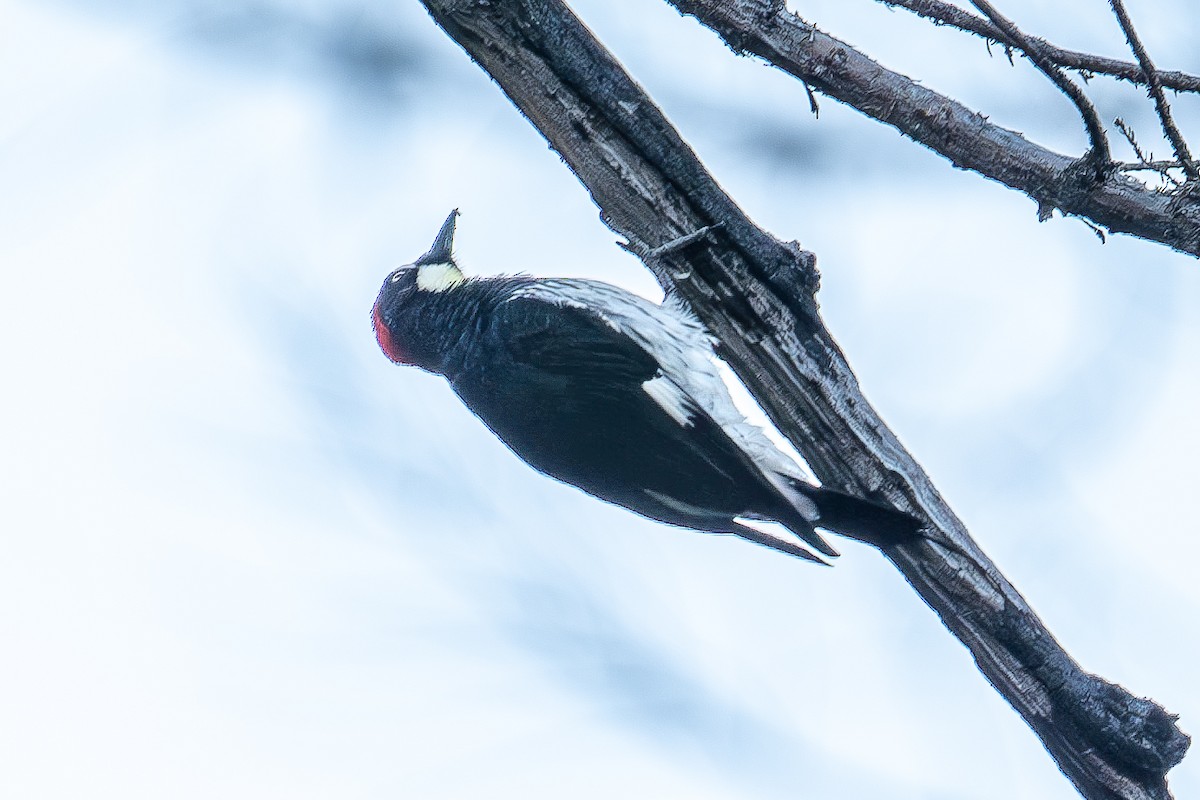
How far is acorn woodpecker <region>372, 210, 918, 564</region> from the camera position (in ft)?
10.0

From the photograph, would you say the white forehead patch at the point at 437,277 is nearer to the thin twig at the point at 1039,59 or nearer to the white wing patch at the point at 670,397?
the white wing patch at the point at 670,397

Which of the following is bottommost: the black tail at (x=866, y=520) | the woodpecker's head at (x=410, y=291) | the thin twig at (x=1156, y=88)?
the black tail at (x=866, y=520)

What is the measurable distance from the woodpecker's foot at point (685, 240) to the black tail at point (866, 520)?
717mm

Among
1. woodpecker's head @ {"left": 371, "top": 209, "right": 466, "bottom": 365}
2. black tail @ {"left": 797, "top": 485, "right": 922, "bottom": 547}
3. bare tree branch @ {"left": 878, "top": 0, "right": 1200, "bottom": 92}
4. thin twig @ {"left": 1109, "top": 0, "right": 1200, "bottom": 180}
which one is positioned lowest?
black tail @ {"left": 797, "top": 485, "right": 922, "bottom": 547}

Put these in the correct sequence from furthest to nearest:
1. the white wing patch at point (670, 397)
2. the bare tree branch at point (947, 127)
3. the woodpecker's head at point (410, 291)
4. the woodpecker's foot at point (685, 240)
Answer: the woodpecker's head at point (410, 291)
the white wing patch at point (670, 397)
the woodpecker's foot at point (685, 240)
the bare tree branch at point (947, 127)

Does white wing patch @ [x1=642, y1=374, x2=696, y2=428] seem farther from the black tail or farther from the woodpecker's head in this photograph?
the woodpecker's head

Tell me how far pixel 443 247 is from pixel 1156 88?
8.19ft

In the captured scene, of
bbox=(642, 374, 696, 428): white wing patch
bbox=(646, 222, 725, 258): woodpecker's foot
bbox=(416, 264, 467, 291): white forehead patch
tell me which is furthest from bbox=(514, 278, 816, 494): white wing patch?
bbox=(416, 264, 467, 291): white forehead patch

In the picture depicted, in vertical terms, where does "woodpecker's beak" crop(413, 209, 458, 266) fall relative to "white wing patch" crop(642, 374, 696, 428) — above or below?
above

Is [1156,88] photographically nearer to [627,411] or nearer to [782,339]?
[782,339]

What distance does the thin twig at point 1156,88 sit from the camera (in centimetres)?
202

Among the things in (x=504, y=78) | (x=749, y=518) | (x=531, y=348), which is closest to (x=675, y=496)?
(x=749, y=518)

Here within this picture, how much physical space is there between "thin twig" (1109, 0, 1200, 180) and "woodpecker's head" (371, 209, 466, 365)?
2.31 m

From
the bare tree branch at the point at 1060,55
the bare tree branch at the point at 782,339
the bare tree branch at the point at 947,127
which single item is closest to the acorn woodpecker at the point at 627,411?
the bare tree branch at the point at 782,339
